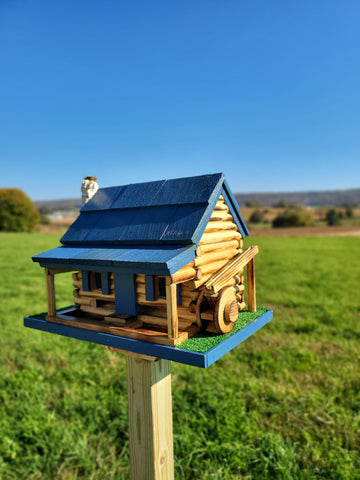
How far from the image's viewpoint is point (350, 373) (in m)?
4.66

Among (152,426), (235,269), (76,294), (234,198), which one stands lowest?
(152,426)

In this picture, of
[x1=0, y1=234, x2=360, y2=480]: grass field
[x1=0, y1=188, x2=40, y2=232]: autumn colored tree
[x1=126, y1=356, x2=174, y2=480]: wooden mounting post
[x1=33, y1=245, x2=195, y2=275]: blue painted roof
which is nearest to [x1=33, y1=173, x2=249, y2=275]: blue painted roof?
[x1=33, y1=245, x2=195, y2=275]: blue painted roof

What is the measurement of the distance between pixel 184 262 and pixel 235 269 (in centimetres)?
46

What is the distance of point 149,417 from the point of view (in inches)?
74.9

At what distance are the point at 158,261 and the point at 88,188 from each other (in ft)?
3.59

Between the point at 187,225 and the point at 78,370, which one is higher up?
the point at 187,225

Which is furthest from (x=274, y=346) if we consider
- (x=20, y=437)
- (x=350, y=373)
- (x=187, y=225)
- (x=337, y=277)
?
(x=337, y=277)

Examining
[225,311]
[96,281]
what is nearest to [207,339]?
[225,311]

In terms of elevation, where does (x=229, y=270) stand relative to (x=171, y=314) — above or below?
above

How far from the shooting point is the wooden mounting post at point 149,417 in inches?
74.4

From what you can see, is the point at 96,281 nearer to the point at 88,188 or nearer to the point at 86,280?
the point at 86,280

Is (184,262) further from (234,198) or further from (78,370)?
(78,370)

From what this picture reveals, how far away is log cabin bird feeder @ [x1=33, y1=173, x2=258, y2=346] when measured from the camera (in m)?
1.62

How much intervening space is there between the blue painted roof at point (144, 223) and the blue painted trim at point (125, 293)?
163 millimetres
